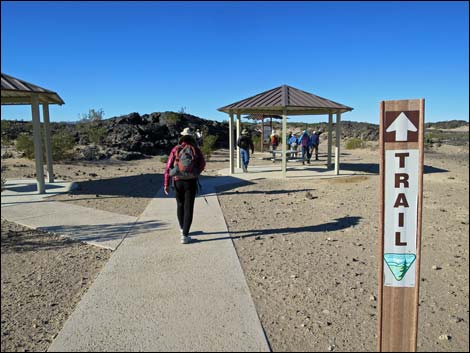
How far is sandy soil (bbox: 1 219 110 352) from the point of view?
3.20 meters

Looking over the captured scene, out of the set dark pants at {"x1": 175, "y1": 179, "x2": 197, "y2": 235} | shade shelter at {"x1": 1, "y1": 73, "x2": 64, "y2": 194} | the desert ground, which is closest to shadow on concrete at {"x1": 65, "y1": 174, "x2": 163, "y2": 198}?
the desert ground

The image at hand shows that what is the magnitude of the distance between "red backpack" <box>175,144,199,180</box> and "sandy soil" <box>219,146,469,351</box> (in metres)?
1.28

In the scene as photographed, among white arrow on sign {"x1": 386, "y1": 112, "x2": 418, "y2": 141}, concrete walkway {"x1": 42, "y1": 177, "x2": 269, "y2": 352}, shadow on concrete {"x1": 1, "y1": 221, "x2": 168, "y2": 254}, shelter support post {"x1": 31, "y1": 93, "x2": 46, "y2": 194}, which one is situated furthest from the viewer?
shelter support post {"x1": 31, "y1": 93, "x2": 46, "y2": 194}

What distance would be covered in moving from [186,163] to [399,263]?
346 centimetres

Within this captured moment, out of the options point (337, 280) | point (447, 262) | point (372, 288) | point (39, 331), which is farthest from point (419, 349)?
point (39, 331)

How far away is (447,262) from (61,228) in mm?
5797

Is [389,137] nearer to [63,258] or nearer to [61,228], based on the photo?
[63,258]

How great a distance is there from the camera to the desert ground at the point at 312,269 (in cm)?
327

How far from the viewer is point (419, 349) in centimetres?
308

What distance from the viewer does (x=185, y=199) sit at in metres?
5.69

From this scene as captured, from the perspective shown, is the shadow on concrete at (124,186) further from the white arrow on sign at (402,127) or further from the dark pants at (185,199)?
the white arrow on sign at (402,127)

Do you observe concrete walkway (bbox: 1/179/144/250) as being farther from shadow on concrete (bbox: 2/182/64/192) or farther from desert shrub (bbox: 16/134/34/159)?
desert shrub (bbox: 16/134/34/159)

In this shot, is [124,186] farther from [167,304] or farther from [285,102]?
[167,304]

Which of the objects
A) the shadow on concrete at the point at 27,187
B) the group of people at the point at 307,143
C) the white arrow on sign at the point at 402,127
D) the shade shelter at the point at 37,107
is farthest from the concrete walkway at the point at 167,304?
the group of people at the point at 307,143
